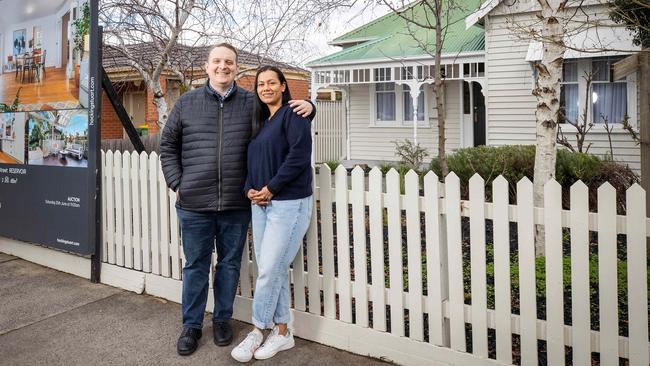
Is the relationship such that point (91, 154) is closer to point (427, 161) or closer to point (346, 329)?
point (346, 329)

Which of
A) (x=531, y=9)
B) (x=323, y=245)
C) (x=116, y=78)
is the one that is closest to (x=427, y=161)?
(x=531, y=9)

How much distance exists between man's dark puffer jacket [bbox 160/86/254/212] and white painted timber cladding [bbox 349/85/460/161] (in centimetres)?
1219

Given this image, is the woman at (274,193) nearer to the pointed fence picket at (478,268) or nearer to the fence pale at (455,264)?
the fence pale at (455,264)

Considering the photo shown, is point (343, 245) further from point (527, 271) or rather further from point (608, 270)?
point (608, 270)

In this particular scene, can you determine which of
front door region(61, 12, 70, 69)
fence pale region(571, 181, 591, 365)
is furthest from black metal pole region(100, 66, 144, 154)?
fence pale region(571, 181, 591, 365)

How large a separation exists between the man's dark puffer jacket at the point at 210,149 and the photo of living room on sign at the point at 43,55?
1.92 m

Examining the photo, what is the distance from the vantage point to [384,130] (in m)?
16.6

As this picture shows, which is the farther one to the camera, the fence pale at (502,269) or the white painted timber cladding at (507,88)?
the white painted timber cladding at (507,88)

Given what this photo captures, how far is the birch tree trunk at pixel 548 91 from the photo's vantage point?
502 cm

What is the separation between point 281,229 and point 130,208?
226 centimetres

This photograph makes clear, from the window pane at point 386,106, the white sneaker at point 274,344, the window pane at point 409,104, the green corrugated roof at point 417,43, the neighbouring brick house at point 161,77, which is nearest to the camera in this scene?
the white sneaker at point 274,344

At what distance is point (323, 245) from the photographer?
3826 millimetres

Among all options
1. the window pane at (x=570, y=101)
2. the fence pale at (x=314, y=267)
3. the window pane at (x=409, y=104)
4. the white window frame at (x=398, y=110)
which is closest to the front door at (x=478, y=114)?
the white window frame at (x=398, y=110)

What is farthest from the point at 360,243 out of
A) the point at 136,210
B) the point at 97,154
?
the point at 97,154
